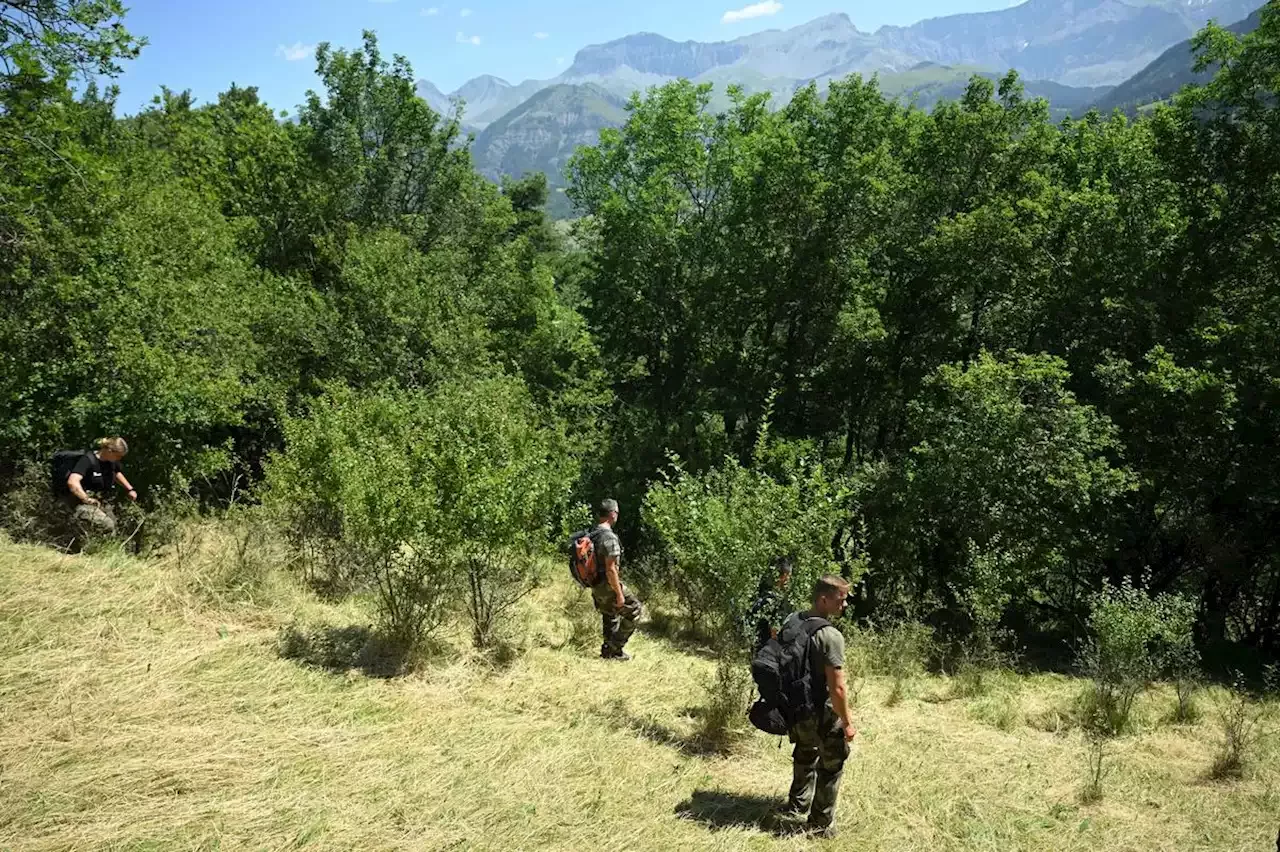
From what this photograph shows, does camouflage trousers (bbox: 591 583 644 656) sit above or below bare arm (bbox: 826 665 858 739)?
below

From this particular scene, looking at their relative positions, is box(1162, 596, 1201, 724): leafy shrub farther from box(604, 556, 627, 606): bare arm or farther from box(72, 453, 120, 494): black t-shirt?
box(72, 453, 120, 494): black t-shirt

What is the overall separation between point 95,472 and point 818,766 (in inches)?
345

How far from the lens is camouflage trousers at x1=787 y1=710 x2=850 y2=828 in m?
5.04

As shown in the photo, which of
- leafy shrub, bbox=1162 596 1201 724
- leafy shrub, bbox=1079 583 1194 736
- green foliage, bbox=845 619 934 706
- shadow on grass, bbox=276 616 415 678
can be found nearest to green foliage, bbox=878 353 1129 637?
green foliage, bbox=845 619 934 706

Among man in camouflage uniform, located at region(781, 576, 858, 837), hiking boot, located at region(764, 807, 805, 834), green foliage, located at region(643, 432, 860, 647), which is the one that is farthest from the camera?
green foliage, located at region(643, 432, 860, 647)

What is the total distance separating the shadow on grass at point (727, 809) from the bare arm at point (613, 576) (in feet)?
9.12

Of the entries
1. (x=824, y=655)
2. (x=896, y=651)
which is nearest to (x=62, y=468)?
(x=824, y=655)

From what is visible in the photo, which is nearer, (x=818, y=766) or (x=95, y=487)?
(x=818, y=766)

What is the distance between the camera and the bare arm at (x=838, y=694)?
484cm

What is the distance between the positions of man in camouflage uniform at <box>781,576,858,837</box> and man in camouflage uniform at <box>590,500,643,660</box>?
10.6ft

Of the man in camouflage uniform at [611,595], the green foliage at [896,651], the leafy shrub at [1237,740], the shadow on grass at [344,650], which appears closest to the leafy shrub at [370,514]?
the shadow on grass at [344,650]

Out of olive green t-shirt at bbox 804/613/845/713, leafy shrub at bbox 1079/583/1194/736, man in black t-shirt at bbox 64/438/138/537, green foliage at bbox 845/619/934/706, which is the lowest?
green foliage at bbox 845/619/934/706

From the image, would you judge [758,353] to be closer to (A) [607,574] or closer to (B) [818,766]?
(A) [607,574]

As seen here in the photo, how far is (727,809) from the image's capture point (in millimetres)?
5461
